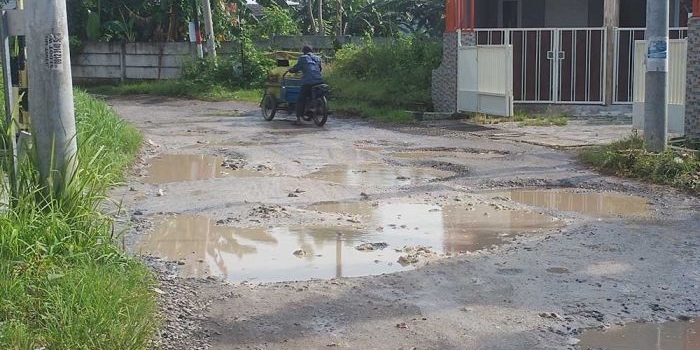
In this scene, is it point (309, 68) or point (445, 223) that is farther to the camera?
point (309, 68)

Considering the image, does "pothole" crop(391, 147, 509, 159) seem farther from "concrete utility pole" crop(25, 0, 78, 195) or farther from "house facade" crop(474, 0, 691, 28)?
"house facade" crop(474, 0, 691, 28)

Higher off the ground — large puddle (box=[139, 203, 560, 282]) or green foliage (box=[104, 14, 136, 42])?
green foliage (box=[104, 14, 136, 42])

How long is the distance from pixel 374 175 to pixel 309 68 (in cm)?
625

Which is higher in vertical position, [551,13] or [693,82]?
[551,13]

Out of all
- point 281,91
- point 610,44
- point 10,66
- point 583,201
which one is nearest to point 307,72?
point 281,91

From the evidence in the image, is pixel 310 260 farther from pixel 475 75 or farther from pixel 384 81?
pixel 384 81

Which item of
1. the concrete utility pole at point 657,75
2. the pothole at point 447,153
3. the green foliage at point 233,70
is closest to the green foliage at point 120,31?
the green foliage at point 233,70

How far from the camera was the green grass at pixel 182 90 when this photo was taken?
83.5ft

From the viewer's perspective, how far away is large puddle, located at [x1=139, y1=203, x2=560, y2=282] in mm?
6715

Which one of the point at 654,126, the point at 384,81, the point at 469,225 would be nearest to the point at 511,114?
the point at 384,81

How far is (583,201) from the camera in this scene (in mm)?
9484

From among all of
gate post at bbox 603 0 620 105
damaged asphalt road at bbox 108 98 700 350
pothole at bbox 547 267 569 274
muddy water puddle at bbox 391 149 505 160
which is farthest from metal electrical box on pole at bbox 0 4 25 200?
gate post at bbox 603 0 620 105

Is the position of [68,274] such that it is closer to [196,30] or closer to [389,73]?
[389,73]

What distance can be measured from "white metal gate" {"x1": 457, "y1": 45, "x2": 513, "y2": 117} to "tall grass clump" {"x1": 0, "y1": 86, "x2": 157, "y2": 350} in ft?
37.8
